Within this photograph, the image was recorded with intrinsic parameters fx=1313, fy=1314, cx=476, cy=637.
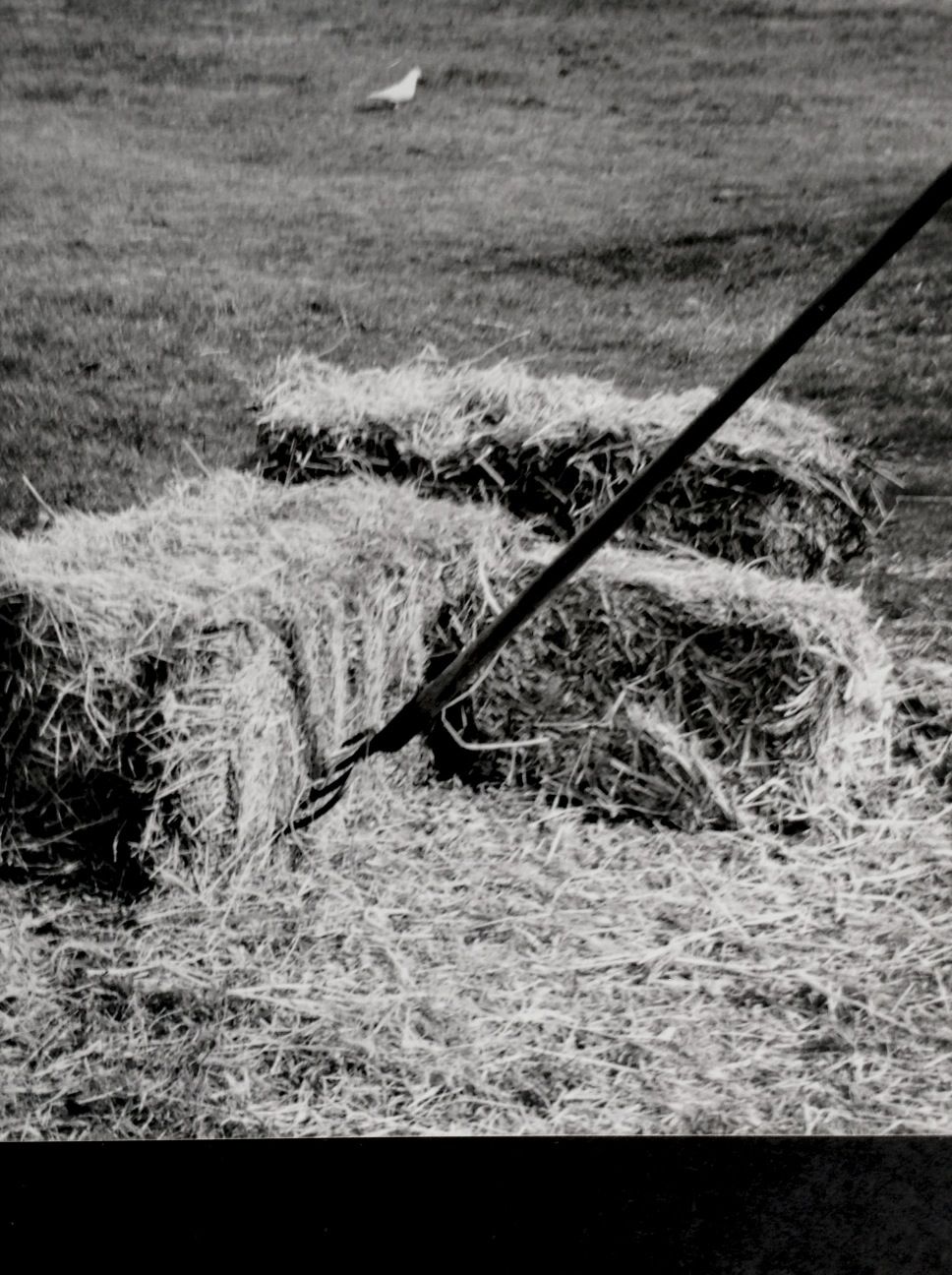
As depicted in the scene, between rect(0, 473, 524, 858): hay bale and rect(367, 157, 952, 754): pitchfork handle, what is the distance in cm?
13

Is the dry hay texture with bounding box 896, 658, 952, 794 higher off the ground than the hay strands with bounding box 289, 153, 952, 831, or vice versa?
the hay strands with bounding box 289, 153, 952, 831

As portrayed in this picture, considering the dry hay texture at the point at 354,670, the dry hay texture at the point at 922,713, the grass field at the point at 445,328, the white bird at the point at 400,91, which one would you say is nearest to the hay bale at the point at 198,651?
the dry hay texture at the point at 354,670

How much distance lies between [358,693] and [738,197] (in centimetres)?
100

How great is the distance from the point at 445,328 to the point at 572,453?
14.0 inches

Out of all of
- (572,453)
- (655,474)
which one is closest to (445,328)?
(572,453)

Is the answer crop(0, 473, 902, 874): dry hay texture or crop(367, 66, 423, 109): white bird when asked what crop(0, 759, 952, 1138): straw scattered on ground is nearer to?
crop(0, 473, 902, 874): dry hay texture

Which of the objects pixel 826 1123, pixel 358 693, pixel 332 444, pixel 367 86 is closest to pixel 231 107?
pixel 367 86

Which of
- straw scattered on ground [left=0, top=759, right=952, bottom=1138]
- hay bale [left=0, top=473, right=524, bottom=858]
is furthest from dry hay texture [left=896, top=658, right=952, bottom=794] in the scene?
hay bale [left=0, top=473, right=524, bottom=858]

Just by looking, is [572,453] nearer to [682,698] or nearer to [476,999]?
[682,698]

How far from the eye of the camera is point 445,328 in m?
2.10

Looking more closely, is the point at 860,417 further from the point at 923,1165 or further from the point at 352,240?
the point at 923,1165

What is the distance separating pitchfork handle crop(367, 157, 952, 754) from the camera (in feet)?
5.76

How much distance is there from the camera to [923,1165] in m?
2.08

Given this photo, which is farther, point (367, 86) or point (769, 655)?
point (769, 655)
